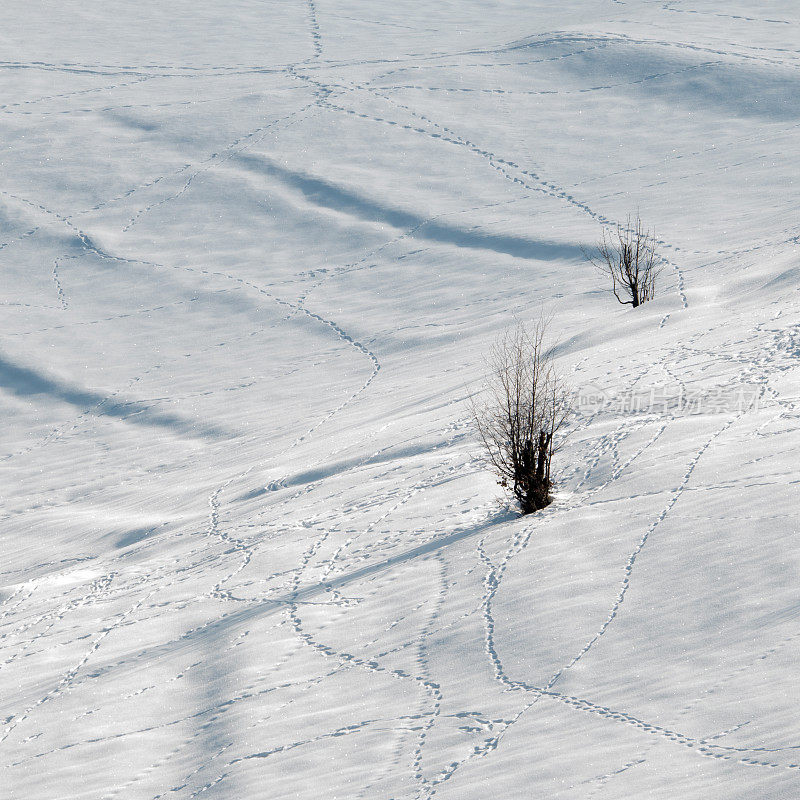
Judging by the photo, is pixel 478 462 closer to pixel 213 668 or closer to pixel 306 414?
pixel 213 668

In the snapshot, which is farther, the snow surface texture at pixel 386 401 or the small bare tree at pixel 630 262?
the small bare tree at pixel 630 262

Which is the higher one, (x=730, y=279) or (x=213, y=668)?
(x=730, y=279)

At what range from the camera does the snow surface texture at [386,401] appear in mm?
4512

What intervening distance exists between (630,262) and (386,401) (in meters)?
3.45

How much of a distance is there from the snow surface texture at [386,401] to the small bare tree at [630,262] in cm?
39

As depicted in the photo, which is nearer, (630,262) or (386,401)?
(386,401)

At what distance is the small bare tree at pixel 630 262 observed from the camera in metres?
12.0

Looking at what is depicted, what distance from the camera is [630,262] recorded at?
483 inches

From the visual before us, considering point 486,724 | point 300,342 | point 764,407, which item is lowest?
point 486,724

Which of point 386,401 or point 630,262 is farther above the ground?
point 630,262

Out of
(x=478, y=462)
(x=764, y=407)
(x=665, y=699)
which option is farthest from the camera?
(x=478, y=462)

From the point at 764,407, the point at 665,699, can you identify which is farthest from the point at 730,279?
the point at 665,699

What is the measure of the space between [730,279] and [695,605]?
24.9 feet

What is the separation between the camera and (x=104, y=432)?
12.1 meters
